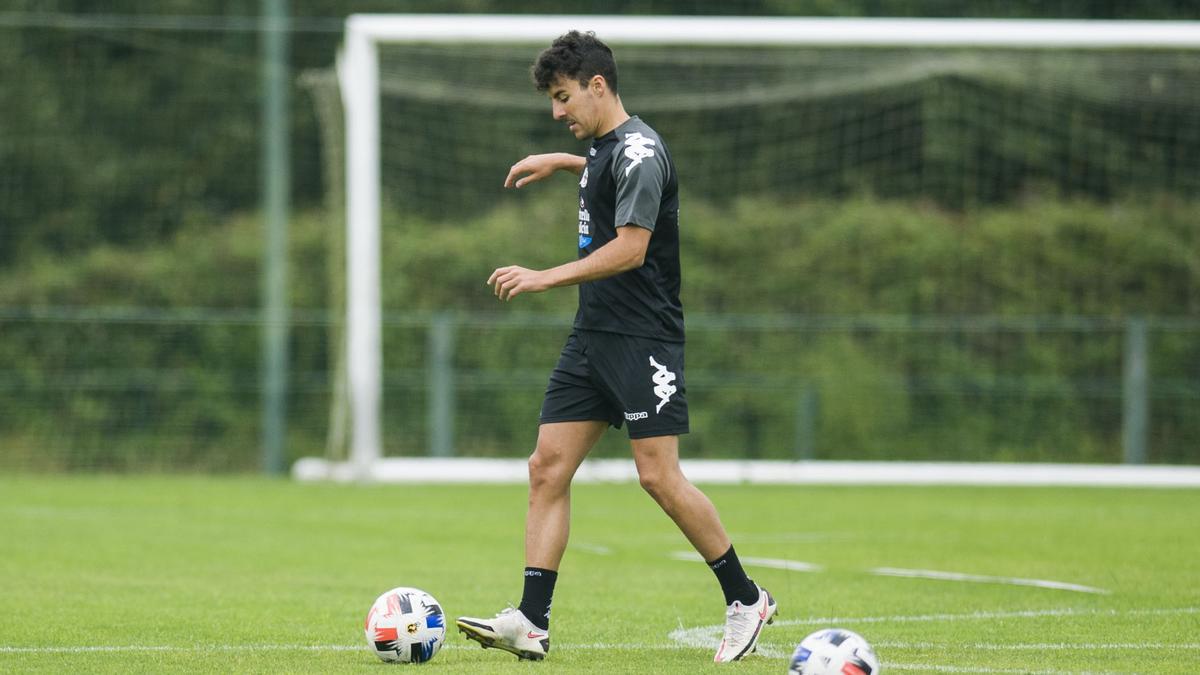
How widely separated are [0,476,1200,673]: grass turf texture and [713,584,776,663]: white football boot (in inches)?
2.4

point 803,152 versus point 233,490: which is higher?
point 803,152

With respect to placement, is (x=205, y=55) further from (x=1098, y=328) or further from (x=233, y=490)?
(x=1098, y=328)

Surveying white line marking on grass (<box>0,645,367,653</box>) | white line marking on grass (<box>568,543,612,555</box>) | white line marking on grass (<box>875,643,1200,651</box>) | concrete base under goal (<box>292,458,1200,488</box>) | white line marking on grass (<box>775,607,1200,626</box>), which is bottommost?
concrete base under goal (<box>292,458,1200,488</box>)

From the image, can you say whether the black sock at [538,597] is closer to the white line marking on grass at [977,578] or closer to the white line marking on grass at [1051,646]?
the white line marking on grass at [1051,646]

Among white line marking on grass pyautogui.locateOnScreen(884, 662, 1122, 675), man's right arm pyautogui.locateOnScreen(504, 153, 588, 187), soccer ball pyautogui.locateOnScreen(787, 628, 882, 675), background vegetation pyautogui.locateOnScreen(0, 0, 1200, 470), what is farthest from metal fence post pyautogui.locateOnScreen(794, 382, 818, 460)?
soccer ball pyautogui.locateOnScreen(787, 628, 882, 675)

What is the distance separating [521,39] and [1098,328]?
7.50 metres

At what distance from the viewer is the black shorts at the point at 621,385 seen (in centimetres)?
627

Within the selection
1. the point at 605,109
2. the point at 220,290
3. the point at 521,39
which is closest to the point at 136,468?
the point at 220,290

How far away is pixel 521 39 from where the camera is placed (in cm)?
1616

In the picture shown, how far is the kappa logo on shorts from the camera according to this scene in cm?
628

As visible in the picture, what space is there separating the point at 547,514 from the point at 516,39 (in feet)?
34.0

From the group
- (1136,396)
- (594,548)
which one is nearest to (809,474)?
(1136,396)

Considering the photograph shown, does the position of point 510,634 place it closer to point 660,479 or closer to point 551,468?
point 551,468

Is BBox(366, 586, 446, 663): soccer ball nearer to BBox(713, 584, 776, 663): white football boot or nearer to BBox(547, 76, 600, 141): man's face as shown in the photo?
BBox(713, 584, 776, 663): white football boot
